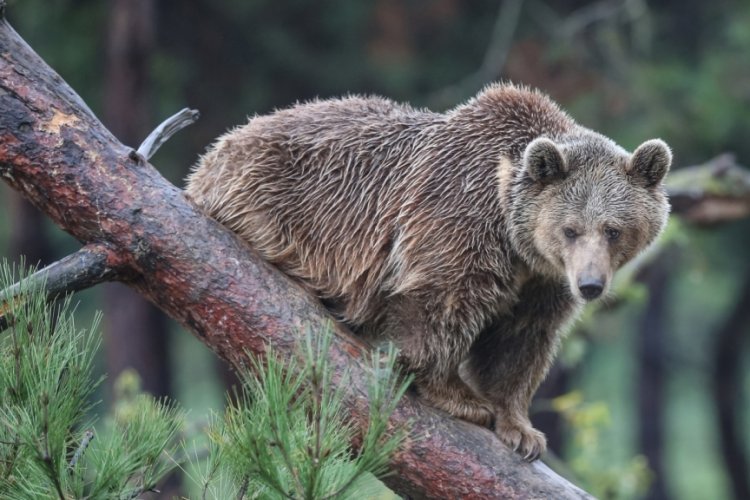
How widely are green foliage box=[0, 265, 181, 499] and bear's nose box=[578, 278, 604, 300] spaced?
6.66 ft

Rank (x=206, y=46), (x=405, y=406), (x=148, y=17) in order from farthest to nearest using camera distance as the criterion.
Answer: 1. (x=206, y=46)
2. (x=148, y=17)
3. (x=405, y=406)

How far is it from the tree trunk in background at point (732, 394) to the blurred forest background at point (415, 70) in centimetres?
4

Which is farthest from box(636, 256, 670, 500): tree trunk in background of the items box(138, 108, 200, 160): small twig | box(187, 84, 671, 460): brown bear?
box(138, 108, 200, 160): small twig

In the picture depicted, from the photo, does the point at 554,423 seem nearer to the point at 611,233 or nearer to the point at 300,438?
the point at 611,233

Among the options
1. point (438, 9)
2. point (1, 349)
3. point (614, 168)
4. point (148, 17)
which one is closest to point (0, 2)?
point (1, 349)

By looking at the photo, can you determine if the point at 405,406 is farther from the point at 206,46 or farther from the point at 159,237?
the point at 206,46

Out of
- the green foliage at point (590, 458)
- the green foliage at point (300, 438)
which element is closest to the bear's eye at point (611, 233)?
the green foliage at point (300, 438)

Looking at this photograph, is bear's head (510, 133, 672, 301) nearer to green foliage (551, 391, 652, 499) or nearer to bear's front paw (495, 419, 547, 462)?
bear's front paw (495, 419, 547, 462)

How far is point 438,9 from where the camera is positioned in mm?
15172

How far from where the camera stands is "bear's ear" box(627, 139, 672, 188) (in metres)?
5.30

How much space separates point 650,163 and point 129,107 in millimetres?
8553

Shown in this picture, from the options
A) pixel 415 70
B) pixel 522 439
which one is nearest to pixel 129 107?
pixel 415 70

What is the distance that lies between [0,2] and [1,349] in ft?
5.27

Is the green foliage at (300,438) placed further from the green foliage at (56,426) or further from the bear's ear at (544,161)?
the bear's ear at (544,161)
